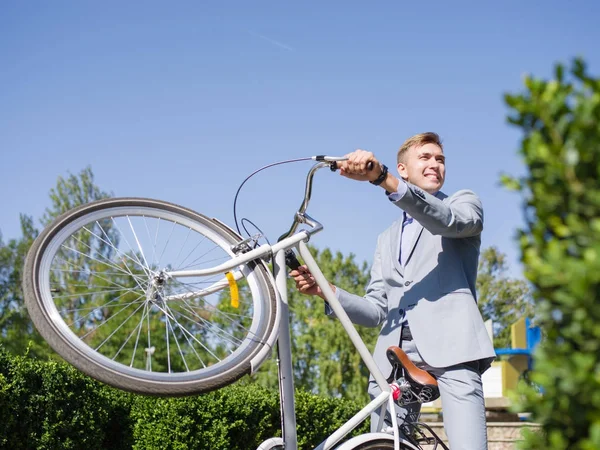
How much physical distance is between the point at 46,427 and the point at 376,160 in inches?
131

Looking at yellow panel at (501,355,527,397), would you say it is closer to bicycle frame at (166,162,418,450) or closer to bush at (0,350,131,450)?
bush at (0,350,131,450)

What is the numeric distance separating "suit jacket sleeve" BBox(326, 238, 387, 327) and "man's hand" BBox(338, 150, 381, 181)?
722 mm

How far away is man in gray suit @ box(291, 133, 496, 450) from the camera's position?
2.92 m

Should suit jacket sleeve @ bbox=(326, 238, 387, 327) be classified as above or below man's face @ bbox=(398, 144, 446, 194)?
below

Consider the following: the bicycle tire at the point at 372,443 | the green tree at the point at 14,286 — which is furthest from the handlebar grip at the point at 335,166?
the green tree at the point at 14,286

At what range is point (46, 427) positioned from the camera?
15.8 feet

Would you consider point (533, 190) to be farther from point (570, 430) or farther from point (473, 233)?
point (473, 233)

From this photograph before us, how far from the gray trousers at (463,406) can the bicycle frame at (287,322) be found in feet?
0.76

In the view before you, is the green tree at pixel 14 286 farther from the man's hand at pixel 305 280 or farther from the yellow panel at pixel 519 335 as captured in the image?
the man's hand at pixel 305 280

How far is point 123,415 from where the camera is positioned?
5.66 meters

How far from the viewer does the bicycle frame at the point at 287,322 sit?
107 inches

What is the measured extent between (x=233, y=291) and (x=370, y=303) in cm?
99

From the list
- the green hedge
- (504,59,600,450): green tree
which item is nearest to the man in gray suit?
(504,59,600,450): green tree

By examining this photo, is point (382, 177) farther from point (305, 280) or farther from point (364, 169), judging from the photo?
point (305, 280)
